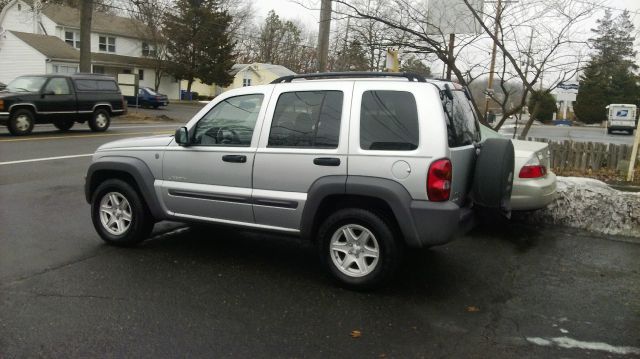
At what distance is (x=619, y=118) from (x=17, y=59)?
4723 cm

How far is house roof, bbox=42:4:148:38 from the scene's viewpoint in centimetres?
4897

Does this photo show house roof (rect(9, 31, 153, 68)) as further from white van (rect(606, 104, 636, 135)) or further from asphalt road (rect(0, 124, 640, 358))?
asphalt road (rect(0, 124, 640, 358))

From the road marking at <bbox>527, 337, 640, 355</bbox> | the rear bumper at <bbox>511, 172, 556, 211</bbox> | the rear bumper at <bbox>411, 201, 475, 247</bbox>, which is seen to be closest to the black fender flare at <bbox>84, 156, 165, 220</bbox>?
the rear bumper at <bbox>411, 201, 475, 247</bbox>

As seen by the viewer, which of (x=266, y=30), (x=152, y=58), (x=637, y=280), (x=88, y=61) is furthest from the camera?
(x=266, y=30)

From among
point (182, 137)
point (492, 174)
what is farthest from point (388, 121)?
point (182, 137)

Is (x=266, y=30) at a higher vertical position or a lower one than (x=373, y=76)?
higher

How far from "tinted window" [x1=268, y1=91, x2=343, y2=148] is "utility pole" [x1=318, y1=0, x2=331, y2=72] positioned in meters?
6.95

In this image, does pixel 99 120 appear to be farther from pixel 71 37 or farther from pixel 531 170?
pixel 71 37

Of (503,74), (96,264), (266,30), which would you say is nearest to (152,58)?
(266,30)

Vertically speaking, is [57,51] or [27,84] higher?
[57,51]

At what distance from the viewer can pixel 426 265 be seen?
548 cm

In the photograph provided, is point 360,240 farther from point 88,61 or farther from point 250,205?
point 88,61

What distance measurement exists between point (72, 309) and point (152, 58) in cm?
5155

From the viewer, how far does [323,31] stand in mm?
11875
